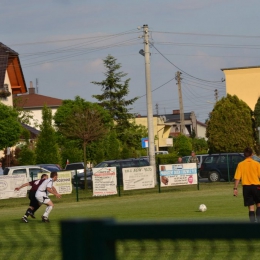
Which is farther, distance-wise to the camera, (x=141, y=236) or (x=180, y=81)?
(x=180, y=81)

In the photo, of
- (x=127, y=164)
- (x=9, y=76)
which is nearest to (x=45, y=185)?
(x=127, y=164)

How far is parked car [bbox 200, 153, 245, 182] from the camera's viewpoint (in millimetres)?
37188

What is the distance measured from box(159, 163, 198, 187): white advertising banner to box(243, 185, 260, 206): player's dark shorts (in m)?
18.3

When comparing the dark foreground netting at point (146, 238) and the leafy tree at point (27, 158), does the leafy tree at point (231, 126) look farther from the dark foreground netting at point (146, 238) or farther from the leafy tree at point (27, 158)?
the dark foreground netting at point (146, 238)

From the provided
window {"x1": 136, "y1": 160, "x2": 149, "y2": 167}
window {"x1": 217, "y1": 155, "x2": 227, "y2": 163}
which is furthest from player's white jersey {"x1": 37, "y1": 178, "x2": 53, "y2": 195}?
window {"x1": 217, "y1": 155, "x2": 227, "y2": 163}

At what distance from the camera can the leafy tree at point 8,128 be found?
4334 centimetres

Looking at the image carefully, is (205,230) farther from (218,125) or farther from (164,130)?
(164,130)

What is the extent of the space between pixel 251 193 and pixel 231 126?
111 ft

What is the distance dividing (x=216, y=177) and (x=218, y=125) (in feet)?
38.1

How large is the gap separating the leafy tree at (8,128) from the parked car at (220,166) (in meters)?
12.6

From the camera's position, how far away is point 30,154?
48.5 metres

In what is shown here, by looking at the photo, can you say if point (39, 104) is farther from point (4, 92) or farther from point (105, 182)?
point (105, 182)

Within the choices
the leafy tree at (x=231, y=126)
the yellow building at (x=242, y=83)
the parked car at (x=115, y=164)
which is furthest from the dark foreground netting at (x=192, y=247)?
the yellow building at (x=242, y=83)

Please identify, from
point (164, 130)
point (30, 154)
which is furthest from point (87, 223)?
point (164, 130)
